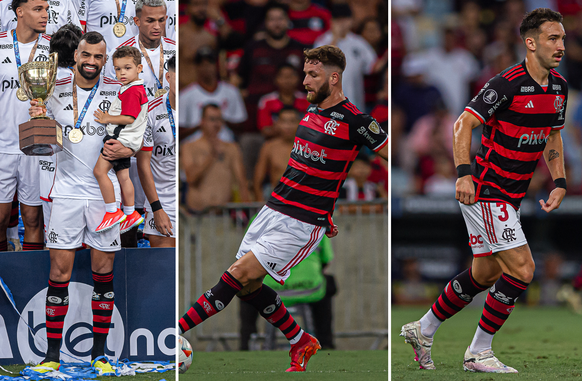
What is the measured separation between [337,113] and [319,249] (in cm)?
286

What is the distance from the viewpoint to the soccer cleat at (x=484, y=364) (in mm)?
4387

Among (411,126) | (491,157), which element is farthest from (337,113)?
(411,126)

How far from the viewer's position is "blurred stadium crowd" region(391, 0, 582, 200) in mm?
10677

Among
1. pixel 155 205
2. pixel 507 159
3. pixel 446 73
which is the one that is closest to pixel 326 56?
pixel 507 159

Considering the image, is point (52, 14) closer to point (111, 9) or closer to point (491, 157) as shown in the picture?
→ point (111, 9)

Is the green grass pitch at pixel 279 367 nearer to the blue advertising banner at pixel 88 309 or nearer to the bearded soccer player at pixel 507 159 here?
the blue advertising banner at pixel 88 309

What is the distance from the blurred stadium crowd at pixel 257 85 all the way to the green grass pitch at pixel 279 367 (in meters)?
2.70

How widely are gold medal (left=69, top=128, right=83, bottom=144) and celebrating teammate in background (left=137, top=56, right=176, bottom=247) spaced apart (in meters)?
0.61

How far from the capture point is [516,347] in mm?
6055

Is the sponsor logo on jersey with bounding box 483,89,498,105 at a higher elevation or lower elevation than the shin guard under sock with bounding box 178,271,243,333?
higher

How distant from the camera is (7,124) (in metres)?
5.46

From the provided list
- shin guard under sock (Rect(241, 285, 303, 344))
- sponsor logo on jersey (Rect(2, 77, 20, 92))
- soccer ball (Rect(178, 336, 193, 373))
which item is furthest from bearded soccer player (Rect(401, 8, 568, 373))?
sponsor logo on jersey (Rect(2, 77, 20, 92))

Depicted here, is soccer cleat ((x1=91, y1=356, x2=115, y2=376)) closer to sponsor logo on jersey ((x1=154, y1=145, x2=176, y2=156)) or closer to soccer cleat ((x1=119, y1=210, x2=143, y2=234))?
soccer cleat ((x1=119, y1=210, x2=143, y2=234))

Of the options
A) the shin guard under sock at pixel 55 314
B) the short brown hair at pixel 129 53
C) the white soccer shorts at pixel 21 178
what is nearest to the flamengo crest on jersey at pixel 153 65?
the short brown hair at pixel 129 53
